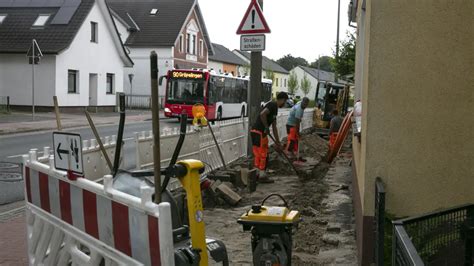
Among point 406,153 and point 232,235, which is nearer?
point 406,153

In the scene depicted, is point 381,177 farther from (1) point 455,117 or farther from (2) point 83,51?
(2) point 83,51

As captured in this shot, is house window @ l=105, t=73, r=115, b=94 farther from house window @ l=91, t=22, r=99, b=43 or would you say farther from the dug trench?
the dug trench

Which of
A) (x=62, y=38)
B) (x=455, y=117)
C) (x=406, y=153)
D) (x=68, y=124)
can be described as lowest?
(x=68, y=124)

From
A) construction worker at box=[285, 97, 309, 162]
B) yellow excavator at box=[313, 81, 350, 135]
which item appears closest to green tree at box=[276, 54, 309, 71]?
yellow excavator at box=[313, 81, 350, 135]

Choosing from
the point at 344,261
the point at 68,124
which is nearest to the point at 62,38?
the point at 68,124

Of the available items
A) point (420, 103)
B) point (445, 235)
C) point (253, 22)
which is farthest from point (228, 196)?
Answer: point (445, 235)

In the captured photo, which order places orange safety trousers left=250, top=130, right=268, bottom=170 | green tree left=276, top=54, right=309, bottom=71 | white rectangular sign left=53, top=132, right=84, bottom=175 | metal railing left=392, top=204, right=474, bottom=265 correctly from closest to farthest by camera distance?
metal railing left=392, top=204, right=474, bottom=265 → white rectangular sign left=53, top=132, right=84, bottom=175 → orange safety trousers left=250, top=130, right=268, bottom=170 → green tree left=276, top=54, right=309, bottom=71

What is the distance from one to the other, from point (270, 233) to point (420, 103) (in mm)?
1630

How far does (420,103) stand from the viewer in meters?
4.84

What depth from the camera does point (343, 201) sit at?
876cm

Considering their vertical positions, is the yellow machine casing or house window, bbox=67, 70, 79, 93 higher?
house window, bbox=67, 70, 79, 93

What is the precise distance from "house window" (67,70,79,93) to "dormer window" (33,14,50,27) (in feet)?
10.8

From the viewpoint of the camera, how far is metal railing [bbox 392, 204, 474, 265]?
320 centimetres

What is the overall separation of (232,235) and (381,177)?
2.59 meters
